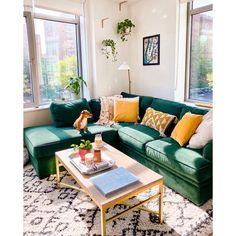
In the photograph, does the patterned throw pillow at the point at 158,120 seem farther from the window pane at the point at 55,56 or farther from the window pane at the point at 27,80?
the window pane at the point at 27,80

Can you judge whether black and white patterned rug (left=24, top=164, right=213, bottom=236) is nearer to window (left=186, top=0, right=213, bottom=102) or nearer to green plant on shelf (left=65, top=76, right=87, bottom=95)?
window (left=186, top=0, right=213, bottom=102)

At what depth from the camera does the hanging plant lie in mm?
3643

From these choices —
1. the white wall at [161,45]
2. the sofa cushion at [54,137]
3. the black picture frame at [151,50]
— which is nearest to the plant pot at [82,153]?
the sofa cushion at [54,137]

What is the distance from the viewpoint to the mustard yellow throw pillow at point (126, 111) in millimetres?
3271

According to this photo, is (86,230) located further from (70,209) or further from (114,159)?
(114,159)

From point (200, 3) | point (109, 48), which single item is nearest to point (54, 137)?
point (109, 48)

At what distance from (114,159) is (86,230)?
647 mm

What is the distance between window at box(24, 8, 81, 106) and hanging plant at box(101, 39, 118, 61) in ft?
1.57

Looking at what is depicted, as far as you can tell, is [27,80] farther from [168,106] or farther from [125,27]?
[168,106]

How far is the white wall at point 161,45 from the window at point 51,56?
1.06 metres

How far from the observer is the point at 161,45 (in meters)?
3.39

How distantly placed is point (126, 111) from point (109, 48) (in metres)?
1.27
